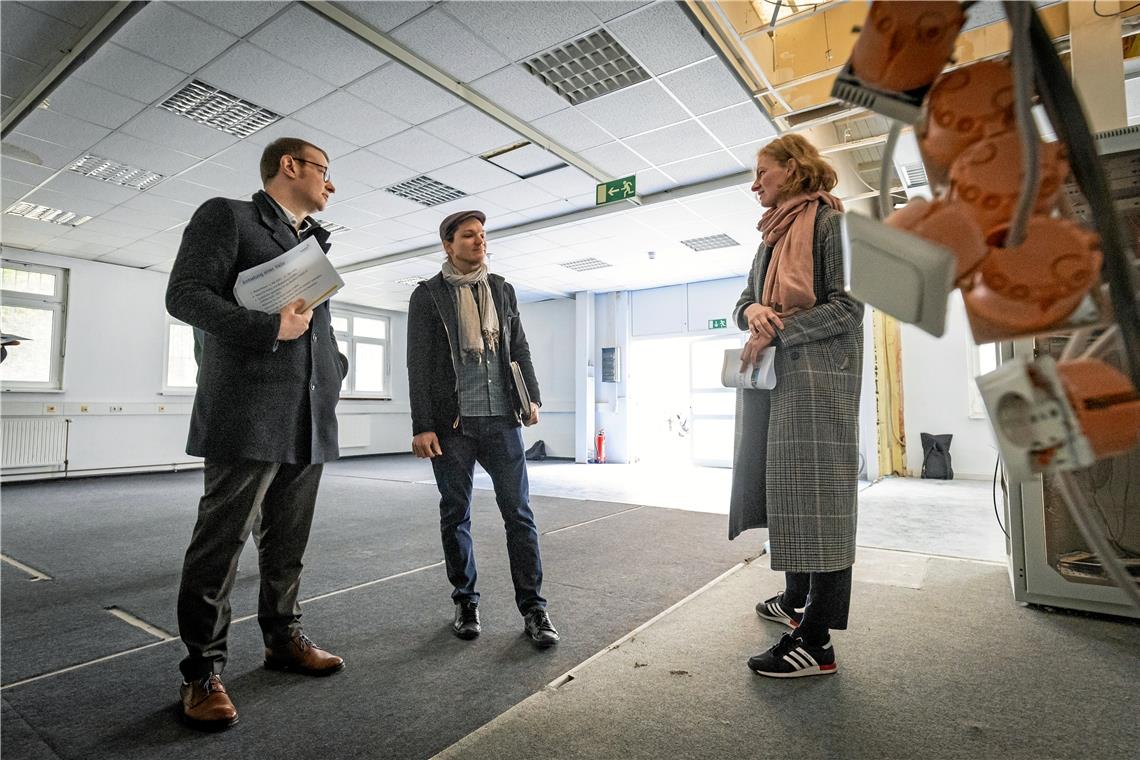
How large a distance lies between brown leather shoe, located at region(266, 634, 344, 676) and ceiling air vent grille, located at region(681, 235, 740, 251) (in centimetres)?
592

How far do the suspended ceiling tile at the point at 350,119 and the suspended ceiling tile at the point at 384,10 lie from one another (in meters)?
0.72

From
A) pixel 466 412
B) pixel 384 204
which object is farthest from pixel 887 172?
pixel 384 204

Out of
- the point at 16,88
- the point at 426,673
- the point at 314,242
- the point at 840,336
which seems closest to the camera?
the point at 314,242

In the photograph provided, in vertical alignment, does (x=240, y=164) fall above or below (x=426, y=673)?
above

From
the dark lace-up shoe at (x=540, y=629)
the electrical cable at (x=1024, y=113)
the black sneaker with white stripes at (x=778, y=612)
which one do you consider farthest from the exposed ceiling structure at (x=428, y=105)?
the dark lace-up shoe at (x=540, y=629)

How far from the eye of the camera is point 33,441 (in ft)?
21.0

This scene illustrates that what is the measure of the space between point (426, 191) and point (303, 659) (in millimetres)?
4497

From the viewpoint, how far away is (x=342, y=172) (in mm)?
4734

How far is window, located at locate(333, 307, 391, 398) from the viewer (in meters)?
10.1

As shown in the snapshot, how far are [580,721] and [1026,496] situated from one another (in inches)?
68.9

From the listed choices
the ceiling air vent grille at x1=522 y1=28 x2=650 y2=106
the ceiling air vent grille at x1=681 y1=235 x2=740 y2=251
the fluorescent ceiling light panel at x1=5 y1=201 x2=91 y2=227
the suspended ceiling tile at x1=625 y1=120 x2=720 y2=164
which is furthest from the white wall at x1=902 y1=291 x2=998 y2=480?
the fluorescent ceiling light panel at x1=5 y1=201 x2=91 y2=227

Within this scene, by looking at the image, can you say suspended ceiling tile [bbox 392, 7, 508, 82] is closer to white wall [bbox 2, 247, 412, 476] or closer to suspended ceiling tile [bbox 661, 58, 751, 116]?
suspended ceiling tile [bbox 661, 58, 751, 116]

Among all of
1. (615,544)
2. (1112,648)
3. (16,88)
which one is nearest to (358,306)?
(16,88)

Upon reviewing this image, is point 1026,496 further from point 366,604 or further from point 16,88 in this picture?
point 16,88
